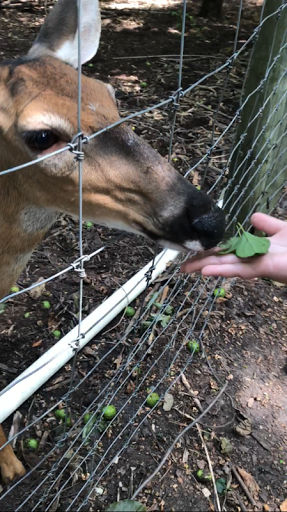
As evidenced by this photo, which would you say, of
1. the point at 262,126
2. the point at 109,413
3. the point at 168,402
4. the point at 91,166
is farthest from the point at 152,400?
the point at 262,126

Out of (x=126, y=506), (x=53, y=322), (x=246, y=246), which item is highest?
(x=246, y=246)

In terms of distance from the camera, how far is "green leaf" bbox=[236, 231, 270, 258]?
2.09 m

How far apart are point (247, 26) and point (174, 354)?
839 cm

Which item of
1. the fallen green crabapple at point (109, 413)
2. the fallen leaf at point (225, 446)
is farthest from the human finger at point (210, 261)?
the fallen leaf at point (225, 446)

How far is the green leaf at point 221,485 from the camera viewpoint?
7.77ft

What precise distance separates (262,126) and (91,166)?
188cm

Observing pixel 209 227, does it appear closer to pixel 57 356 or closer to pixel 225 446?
pixel 57 356

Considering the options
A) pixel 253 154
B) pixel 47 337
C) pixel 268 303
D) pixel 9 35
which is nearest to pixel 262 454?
pixel 268 303

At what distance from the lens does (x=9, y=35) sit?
8031mm

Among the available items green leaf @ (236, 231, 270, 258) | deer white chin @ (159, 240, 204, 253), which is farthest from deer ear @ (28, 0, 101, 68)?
green leaf @ (236, 231, 270, 258)

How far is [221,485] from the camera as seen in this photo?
7.82ft

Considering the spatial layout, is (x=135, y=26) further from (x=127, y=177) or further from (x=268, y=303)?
(x=127, y=177)

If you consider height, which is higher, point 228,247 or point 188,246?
point 188,246

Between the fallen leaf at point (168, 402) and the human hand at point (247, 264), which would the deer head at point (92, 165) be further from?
the fallen leaf at point (168, 402)
